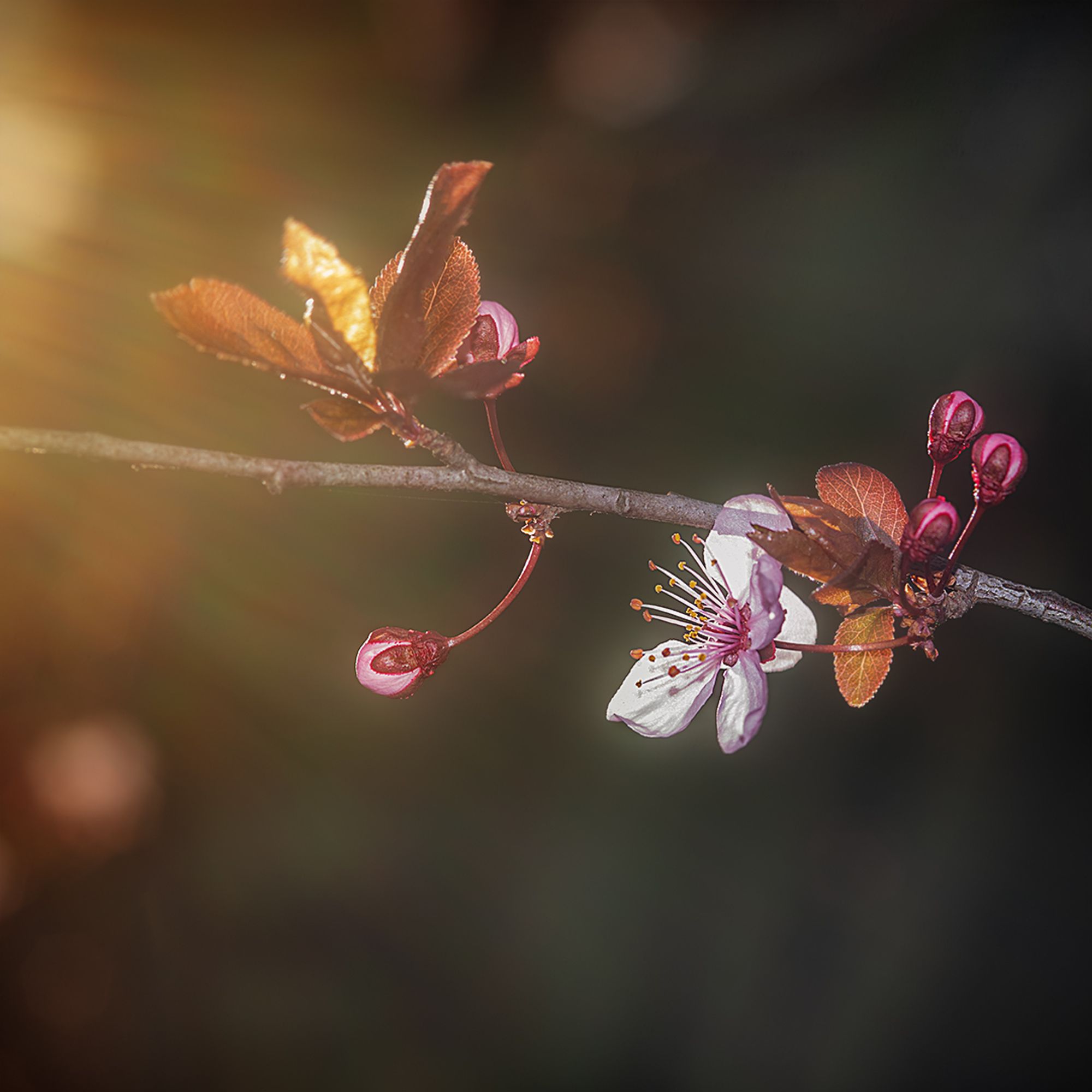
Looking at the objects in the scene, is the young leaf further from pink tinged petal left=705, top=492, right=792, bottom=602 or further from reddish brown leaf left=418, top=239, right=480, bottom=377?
pink tinged petal left=705, top=492, right=792, bottom=602

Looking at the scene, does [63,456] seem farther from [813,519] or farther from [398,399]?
[813,519]

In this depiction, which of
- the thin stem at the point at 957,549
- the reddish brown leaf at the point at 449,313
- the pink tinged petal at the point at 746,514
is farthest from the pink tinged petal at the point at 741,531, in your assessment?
the reddish brown leaf at the point at 449,313

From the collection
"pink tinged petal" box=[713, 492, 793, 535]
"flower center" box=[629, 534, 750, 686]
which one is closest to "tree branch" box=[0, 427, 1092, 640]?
"pink tinged petal" box=[713, 492, 793, 535]

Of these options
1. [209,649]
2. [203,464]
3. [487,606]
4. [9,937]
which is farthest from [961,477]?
[9,937]

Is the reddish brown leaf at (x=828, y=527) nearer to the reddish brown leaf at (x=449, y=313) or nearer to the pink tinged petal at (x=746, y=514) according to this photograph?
the pink tinged petal at (x=746, y=514)

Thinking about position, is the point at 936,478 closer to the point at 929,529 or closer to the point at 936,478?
the point at 936,478

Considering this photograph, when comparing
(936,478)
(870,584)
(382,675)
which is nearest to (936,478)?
(936,478)
